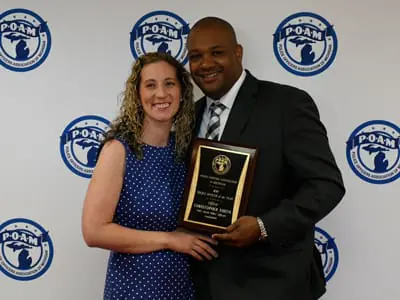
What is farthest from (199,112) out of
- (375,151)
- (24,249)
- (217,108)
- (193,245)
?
(24,249)

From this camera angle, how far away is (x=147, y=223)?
137 centimetres

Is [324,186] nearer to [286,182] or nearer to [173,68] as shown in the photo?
[286,182]

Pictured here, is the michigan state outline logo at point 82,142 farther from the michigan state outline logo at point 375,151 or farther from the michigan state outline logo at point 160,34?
the michigan state outline logo at point 375,151

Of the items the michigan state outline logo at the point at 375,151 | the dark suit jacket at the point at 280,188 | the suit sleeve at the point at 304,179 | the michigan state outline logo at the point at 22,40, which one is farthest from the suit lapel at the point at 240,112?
the michigan state outline logo at the point at 22,40

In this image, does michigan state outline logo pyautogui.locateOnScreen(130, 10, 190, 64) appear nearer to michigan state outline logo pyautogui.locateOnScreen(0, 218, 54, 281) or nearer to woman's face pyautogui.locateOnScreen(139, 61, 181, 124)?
woman's face pyautogui.locateOnScreen(139, 61, 181, 124)

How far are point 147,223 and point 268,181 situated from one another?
337mm

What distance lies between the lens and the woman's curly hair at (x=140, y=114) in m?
1.39

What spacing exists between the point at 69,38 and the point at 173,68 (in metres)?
0.54

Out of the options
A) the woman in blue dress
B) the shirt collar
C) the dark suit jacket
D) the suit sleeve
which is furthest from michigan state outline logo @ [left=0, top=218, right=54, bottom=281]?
the suit sleeve

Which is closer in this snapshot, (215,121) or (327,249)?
(215,121)

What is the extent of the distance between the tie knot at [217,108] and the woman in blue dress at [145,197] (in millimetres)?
98

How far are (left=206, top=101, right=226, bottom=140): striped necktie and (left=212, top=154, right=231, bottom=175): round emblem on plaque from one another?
0.49 ft

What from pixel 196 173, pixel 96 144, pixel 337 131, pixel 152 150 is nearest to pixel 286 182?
pixel 196 173

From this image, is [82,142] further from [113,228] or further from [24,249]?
[113,228]
